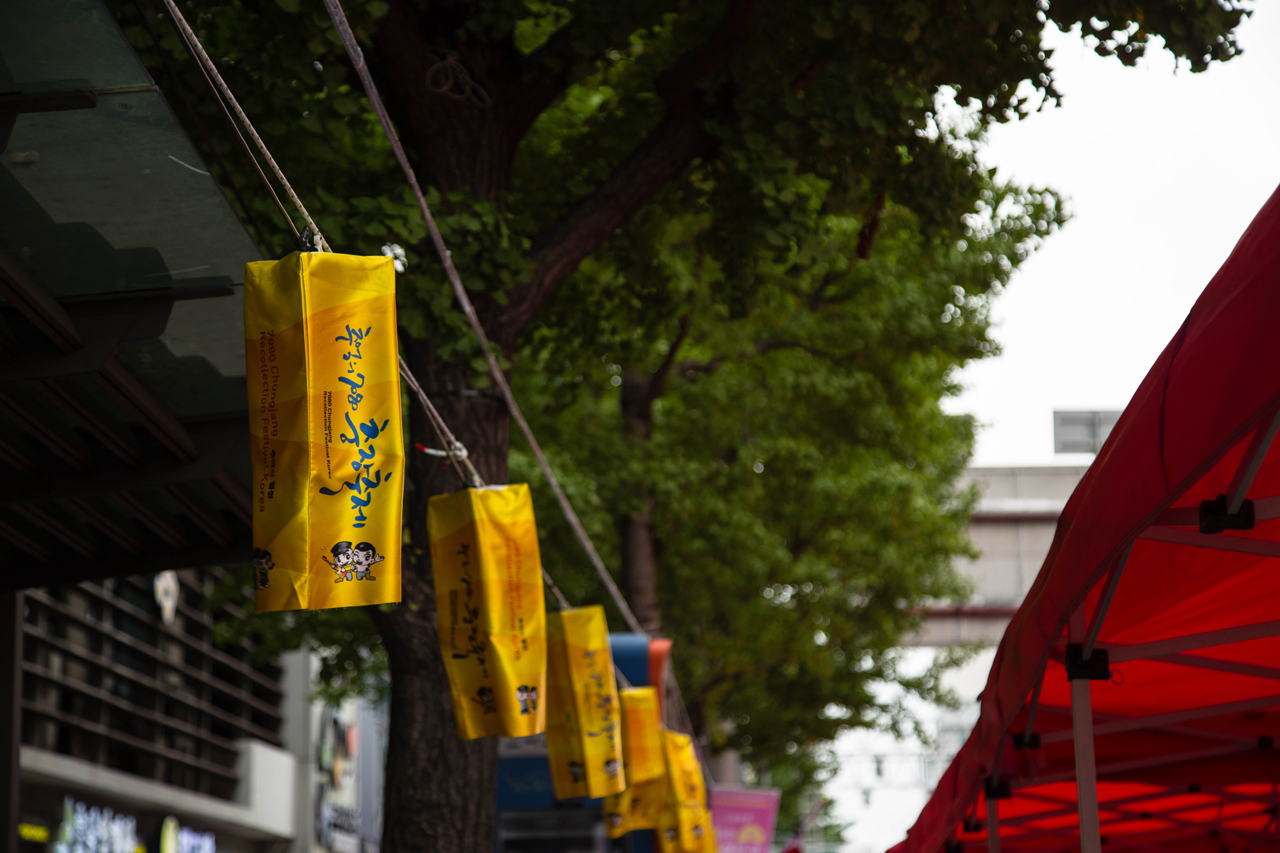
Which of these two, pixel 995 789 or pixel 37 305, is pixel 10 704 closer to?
pixel 37 305

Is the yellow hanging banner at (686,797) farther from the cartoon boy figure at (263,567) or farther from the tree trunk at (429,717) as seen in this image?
the cartoon boy figure at (263,567)

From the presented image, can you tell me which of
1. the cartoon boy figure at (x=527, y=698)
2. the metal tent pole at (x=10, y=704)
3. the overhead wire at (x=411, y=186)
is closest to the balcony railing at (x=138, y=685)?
the metal tent pole at (x=10, y=704)

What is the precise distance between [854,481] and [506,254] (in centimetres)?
1199

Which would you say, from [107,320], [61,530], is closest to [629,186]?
[107,320]

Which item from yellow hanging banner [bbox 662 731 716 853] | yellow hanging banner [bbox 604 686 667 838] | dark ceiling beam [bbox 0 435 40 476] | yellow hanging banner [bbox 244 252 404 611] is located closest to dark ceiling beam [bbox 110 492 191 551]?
dark ceiling beam [bbox 0 435 40 476]

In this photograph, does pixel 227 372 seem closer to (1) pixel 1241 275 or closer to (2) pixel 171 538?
(2) pixel 171 538

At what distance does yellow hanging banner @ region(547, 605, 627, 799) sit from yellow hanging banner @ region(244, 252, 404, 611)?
438 centimetres

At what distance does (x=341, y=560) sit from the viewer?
15.2 ft

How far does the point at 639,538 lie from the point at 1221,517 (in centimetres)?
1416

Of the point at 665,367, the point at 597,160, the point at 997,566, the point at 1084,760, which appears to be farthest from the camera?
the point at 997,566

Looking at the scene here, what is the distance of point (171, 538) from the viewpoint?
853 centimetres

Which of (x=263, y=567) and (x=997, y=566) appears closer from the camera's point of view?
(x=263, y=567)

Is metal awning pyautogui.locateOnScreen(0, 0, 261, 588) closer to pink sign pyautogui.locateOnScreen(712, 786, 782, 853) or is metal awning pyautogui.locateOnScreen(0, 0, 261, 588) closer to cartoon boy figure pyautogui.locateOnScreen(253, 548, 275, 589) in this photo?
cartoon boy figure pyautogui.locateOnScreen(253, 548, 275, 589)

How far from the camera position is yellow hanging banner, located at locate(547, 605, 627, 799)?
29.1 ft
